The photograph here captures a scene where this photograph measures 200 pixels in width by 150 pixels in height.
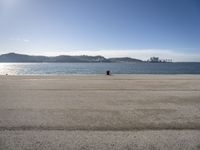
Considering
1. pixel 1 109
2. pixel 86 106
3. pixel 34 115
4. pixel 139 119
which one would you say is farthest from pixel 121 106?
pixel 1 109

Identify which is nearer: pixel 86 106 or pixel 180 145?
pixel 180 145

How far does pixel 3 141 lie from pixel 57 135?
53.9 inches

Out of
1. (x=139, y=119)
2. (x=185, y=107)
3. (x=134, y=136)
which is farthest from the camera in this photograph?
(x=185, y=107)

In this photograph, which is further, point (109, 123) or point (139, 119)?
point (139, 119)

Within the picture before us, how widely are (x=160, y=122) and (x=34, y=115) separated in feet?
14.4

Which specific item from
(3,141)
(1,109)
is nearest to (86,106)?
(1,109)

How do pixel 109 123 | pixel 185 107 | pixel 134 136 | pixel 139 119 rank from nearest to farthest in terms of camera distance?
pixel 134 136, pixel 109 123, pixel 139 119, pixel 185 107

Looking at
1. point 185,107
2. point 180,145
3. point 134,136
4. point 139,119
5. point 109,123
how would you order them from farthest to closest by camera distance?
point 185,107
point 139,119
point 109,123
point 134,136
point 180,145

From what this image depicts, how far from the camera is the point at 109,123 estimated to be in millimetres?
8656

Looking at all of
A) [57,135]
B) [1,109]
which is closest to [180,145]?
[57,135]

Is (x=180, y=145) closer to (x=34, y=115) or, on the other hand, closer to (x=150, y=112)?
(x=150, y=112)

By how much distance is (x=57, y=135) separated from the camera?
289 inches

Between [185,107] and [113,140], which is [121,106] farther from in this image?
[113,140]

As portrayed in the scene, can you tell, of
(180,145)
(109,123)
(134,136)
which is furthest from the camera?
(109,123)
